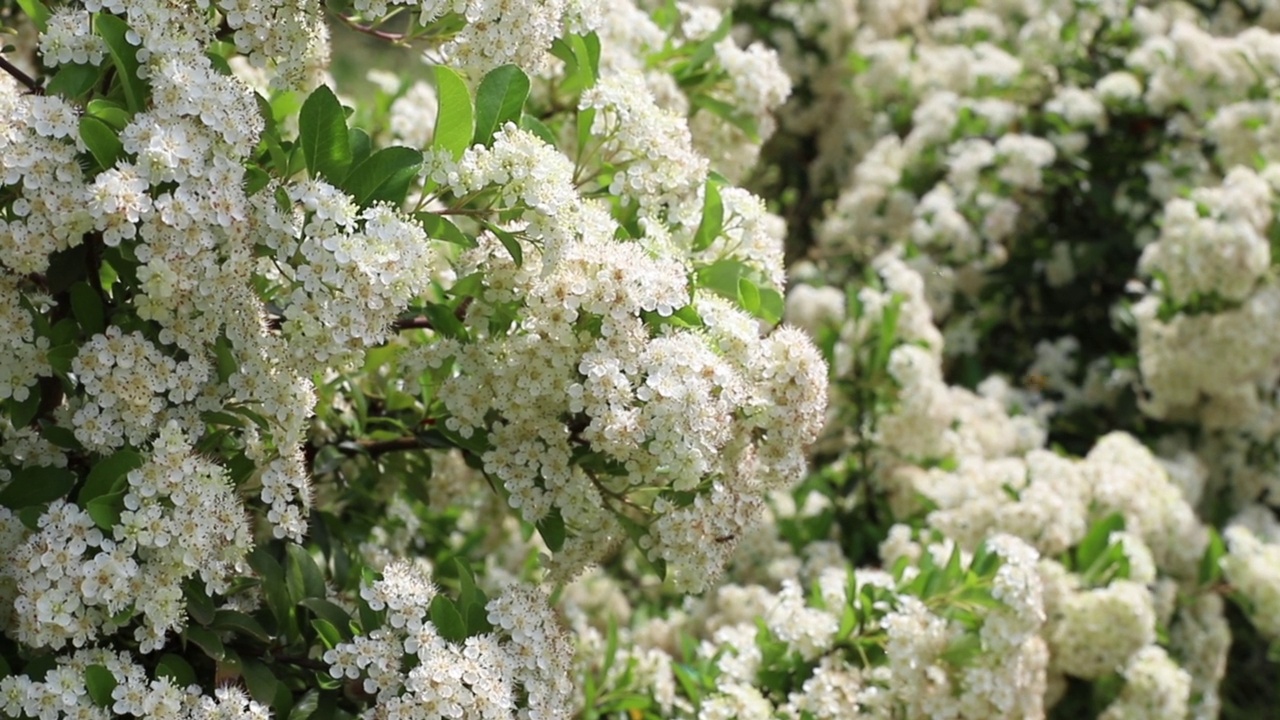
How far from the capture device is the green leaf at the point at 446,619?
6.27ft

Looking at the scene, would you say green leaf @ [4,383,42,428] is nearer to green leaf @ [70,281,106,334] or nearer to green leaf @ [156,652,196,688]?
green leaf @ [70,281,106,334]

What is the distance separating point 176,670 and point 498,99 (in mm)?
889

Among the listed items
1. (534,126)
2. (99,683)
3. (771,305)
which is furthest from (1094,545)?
(99,683)

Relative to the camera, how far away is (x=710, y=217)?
2.29 meters

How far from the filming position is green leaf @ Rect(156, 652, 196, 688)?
1.82 m

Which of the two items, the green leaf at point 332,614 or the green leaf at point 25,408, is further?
the green leaf at point 332,614

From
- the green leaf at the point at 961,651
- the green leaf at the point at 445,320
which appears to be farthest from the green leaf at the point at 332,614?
the green leaf at the point at 961,651

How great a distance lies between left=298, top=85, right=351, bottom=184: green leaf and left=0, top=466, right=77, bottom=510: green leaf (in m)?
0.53

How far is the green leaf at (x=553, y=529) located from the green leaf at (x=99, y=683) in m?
0.65

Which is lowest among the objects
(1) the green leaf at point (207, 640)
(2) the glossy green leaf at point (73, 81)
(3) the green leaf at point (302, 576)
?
(3) the green leaf at point (302, 576)

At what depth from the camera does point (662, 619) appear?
397 cm

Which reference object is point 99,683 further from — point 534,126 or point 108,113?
point 534,126

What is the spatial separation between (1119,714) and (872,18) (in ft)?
10.7

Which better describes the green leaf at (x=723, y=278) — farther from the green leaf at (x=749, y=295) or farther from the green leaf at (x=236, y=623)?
the green leaf at (x=236, y=623)
